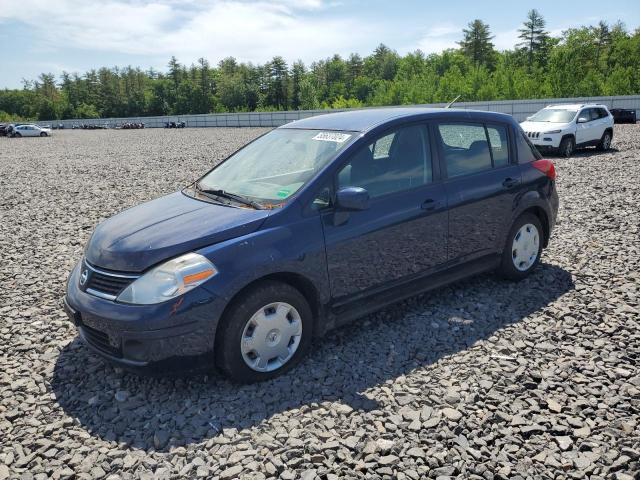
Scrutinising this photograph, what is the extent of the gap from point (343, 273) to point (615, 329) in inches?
94.8

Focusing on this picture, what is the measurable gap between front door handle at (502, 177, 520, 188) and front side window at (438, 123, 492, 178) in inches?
8.6

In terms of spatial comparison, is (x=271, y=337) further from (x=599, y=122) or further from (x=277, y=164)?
(x=599, y=122)

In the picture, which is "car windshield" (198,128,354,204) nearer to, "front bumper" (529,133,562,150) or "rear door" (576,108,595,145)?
"front bumper" (529,133,562,150)

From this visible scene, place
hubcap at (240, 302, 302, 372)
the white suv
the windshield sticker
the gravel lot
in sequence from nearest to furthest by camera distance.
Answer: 1. the gravel lot
2. hubcap at (240, 302, 302, 372)
3. the windshield sticker
4. the white suv

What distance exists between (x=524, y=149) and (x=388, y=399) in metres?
3.23

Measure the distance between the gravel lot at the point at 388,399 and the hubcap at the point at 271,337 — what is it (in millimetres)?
173

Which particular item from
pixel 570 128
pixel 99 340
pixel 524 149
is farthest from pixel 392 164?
pixel 570 128

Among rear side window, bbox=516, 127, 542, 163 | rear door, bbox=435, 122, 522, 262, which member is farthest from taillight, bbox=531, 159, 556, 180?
rear door, bbox=435, 122, 522, 262

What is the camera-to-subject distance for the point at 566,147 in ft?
53.3

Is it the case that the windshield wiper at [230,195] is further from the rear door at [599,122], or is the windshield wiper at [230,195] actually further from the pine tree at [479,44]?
the pine tree at [479,44]

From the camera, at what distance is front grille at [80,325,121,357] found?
3.41 metres

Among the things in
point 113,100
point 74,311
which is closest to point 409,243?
point 74,311

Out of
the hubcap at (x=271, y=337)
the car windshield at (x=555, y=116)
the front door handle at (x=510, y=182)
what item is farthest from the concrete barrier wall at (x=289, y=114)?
the hubcap at (x=271, y=337)

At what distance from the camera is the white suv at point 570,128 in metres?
16.1
